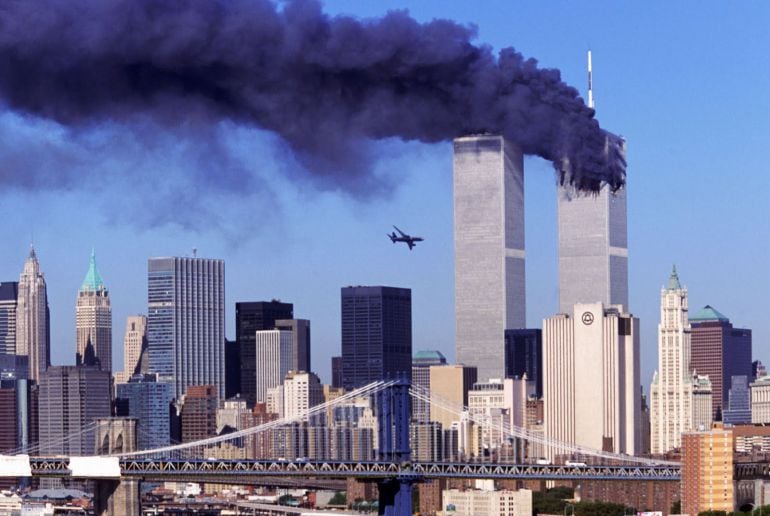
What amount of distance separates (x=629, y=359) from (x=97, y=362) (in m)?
60.7

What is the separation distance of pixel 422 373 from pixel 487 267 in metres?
7.95

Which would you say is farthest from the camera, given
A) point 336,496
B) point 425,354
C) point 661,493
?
point 425,354

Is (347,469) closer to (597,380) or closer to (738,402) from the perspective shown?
(597,380)

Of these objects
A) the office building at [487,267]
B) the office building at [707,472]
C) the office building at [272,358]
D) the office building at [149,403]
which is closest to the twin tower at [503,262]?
the office building at [487,267]

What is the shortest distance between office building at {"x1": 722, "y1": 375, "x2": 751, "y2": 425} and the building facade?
3637mm

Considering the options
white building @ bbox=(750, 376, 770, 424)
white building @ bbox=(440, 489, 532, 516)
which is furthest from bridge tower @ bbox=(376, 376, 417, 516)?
white building @ bbox=(750, 376, 770, 424)

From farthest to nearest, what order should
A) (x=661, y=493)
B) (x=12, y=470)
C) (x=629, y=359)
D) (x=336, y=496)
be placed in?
(x=629, y=359) < (x=336, y=496) < (x=661, y=493) < (x=12, y=470)

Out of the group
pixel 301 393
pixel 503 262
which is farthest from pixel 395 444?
pixel 503 262

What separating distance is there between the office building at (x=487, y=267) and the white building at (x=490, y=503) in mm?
53357

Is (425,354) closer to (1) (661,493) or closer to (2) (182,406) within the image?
(2) (182,406)

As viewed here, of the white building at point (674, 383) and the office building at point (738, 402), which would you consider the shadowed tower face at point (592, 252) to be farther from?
the office building at point (738, 402)

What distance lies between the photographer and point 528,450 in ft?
370

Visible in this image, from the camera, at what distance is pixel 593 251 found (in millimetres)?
150250

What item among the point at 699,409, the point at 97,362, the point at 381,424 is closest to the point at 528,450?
the point at 699,409
